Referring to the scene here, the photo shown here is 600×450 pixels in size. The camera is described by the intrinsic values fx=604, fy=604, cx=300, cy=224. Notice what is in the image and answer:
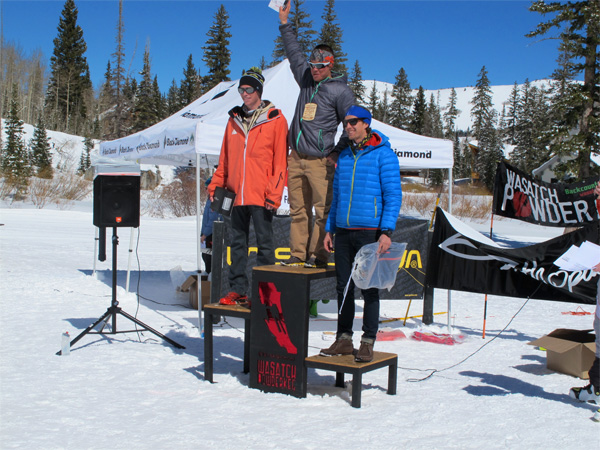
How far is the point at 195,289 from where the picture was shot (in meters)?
8.51

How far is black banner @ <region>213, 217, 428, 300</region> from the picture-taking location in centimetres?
748

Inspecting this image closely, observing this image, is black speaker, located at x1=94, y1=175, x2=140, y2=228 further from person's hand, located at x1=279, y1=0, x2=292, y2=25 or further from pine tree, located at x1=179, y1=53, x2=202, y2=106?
pine tree, located at x1=179, y1=53, x2=202, y2=106

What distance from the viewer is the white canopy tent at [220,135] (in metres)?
7.24

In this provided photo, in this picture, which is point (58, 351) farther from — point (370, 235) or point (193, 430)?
point (370, 235)

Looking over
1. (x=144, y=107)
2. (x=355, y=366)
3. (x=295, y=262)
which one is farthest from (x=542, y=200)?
(x=144, y=107)

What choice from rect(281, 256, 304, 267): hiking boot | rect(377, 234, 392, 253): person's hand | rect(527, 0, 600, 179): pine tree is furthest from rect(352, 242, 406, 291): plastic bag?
rect(527, 0, 600, 179): pine tree

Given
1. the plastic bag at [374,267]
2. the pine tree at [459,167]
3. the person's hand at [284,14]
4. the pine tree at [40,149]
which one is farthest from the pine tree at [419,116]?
the plastic bag at [374,267]

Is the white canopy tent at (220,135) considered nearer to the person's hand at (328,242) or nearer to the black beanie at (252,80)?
the black beanie at (252,80)

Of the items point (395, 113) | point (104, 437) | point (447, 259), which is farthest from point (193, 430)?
point (395, 113)

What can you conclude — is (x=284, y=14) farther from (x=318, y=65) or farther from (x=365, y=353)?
(x=365, y=353)

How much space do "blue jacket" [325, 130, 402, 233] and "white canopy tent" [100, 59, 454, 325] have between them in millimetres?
2896

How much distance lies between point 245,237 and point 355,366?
1.53 meters

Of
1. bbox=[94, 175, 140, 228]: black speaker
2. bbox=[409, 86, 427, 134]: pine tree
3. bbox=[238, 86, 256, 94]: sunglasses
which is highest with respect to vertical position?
bbox=[409, 86, 427, 134]: pine tree

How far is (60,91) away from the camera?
69.4 metres
